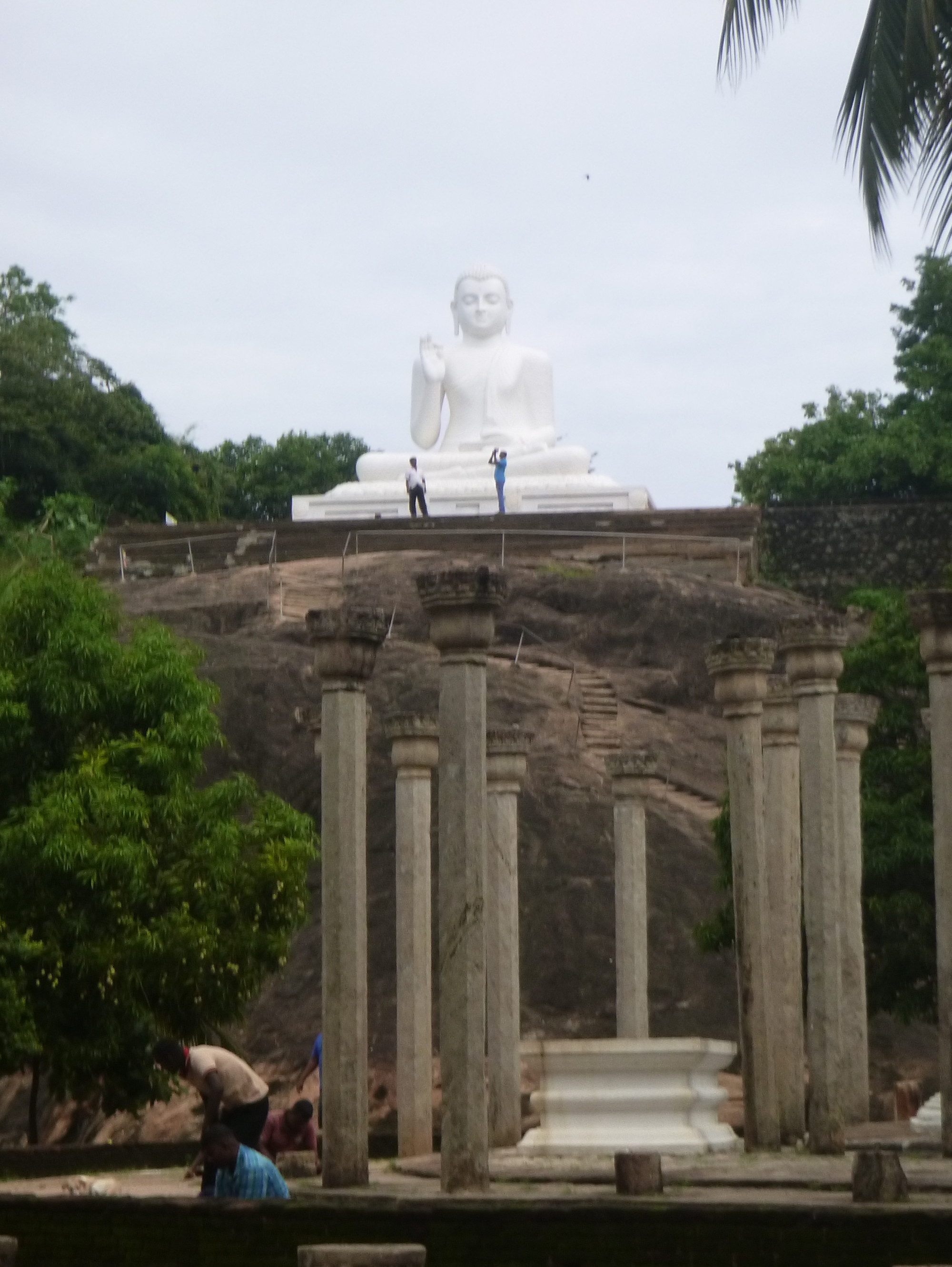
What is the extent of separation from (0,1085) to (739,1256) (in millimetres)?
15635

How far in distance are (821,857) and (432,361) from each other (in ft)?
96.1

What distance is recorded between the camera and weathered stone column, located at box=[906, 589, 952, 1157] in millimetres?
13953

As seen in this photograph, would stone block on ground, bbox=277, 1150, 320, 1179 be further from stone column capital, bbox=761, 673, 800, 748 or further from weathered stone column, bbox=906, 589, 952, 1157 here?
stone column capital, bbox=761, 673, 800, 748

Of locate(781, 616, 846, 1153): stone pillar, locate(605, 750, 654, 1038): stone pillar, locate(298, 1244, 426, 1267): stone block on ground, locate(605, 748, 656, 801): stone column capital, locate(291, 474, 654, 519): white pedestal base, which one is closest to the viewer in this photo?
locate(298, 1244, 426, 1267): stone block on ground

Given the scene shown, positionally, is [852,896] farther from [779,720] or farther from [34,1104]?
[34,1104]

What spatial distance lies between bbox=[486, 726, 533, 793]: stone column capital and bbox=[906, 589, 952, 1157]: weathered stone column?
5.34 m

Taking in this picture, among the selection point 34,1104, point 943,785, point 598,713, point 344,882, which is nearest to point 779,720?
point 943,785

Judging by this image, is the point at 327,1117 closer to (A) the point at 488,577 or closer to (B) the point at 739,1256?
(A) the point at 488,577

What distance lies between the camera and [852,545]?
133ft

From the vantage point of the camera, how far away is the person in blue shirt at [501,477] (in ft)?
126

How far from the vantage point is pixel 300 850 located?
19.4 meters

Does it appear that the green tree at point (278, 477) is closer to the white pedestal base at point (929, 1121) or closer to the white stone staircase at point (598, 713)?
the white stone staircase at point (598, 713)

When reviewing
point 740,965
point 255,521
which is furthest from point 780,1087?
point 255,521

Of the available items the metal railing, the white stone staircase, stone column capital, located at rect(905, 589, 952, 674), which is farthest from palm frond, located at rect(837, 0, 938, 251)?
the metal railing
